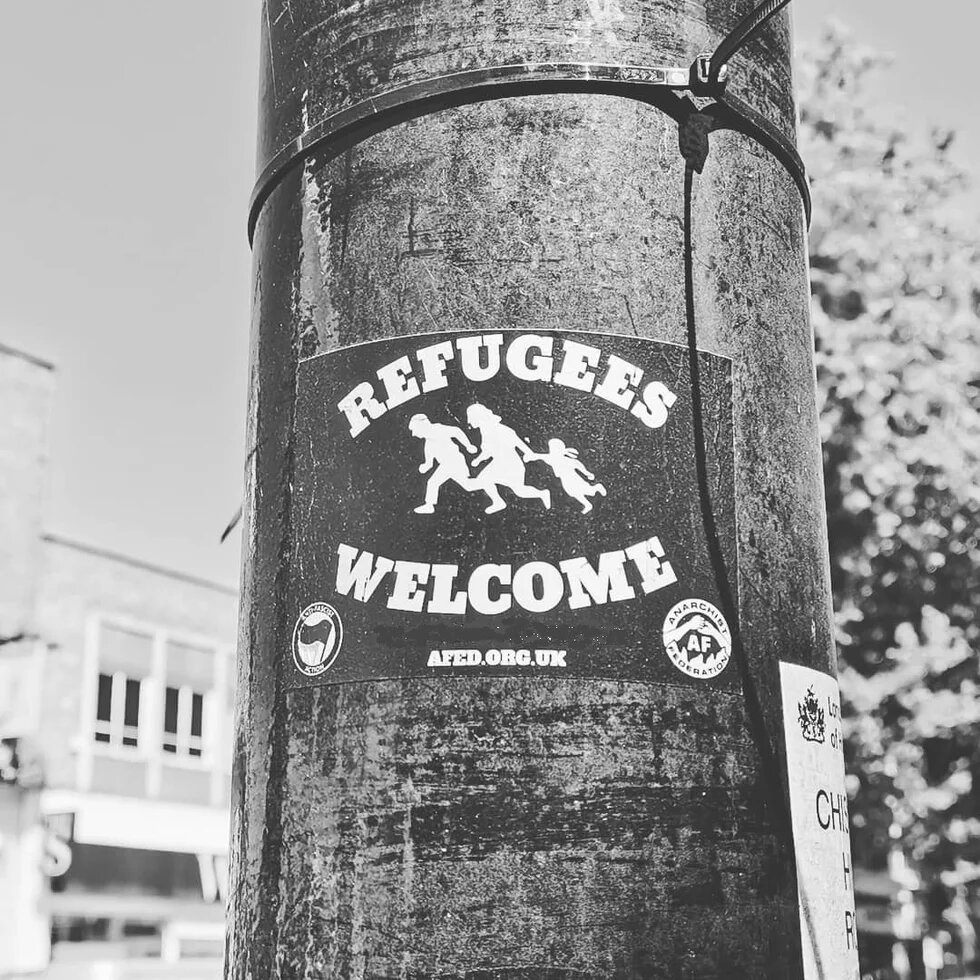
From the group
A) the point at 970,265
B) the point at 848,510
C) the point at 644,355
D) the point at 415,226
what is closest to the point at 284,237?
the point at 415,226

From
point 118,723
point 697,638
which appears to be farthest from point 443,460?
point 118,723

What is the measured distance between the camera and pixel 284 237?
2594mm

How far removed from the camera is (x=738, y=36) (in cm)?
239

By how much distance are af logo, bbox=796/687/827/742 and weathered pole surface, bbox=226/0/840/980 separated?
0.24 feet

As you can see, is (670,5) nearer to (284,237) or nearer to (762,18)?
(762,18)

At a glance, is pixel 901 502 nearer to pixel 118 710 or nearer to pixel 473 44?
pixel 473 44

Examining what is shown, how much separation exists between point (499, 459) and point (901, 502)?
9556mm

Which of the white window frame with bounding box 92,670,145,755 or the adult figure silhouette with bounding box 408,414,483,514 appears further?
the white window frame with bounding box 92,670,145,755

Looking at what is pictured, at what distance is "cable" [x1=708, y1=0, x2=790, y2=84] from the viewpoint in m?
A: 2.36

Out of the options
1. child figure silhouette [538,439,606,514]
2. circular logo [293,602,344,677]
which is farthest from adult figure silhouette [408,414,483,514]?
circular logo [293,602,344,677]

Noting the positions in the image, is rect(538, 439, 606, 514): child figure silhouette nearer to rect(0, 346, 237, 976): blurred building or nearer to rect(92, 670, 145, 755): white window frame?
rect(0, 346, 237, 976): blurred building

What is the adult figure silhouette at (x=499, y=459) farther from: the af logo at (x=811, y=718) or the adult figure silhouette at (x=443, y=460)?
the af logo at (x=811, y=718)

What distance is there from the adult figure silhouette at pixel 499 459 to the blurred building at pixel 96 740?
63.5 feet

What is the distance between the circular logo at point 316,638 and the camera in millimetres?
2254
